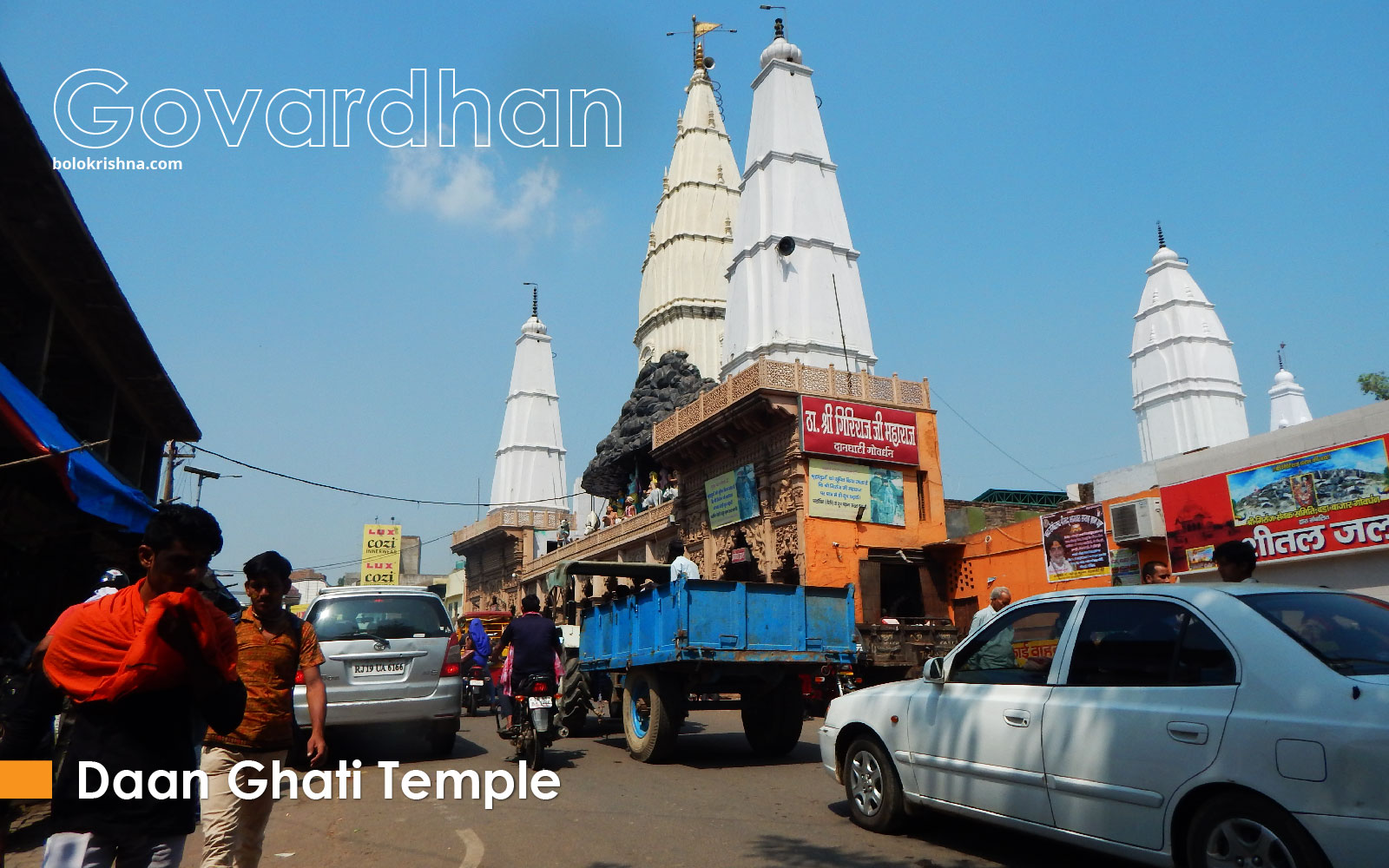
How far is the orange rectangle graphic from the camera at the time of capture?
A: 11.7ft

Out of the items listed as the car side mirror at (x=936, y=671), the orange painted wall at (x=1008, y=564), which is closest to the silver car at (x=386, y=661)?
the car side mirror at (x=936, y=671)

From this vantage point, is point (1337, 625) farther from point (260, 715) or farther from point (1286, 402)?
point (1286, 402)

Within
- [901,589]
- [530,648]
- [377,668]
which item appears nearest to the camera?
[377,668]

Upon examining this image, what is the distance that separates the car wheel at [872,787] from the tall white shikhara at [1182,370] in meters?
38.7

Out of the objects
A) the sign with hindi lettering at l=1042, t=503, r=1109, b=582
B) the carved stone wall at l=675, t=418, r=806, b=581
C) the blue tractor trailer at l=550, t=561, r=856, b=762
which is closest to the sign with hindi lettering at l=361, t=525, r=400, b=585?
the carved stone wall at l=675, t=418, r=806, b=581

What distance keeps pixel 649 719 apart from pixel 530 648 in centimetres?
152

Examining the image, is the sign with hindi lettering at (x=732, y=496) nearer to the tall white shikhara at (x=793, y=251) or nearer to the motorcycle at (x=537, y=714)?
the tall white shikhara at (x=793, y=251)

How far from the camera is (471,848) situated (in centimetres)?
546

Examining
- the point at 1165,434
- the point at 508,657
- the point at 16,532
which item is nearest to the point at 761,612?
the point at 508,657

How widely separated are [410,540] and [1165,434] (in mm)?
64144

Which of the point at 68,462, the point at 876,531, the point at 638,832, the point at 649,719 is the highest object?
the point at 876,531

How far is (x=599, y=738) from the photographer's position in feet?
38.7

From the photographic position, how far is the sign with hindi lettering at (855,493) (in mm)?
23578

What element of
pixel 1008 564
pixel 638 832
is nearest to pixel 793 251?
pixel 1008 564
